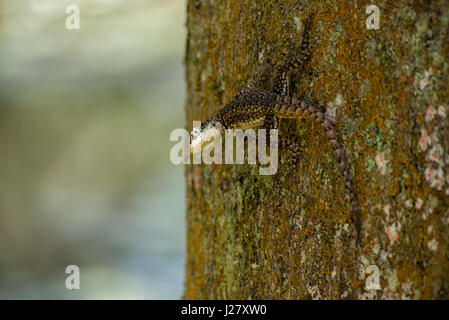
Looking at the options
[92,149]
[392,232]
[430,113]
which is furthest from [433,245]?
[92,149]

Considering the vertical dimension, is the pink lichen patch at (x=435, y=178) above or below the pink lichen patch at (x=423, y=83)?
below

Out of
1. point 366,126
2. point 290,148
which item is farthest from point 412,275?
point 290,148

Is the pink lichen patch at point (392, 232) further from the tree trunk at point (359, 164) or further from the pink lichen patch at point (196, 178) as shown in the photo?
the pink lichen patch at point (196, 178)

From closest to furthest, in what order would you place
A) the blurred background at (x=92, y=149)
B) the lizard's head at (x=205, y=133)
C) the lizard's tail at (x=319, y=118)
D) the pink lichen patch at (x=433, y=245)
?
the pink lichen patch at (x=433, y=245), the lizard's tail at (x=319, y=118), the lizard's head at (x=205, y=133), the blurred background at (x=92, y=149)

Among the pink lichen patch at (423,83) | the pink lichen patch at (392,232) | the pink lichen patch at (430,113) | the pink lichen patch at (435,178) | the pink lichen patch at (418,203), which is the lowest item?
the pink lichen patch at (392,232)

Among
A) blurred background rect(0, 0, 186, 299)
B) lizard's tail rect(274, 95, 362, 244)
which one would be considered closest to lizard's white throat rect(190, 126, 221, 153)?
lizard's tail rect(274, 95, 362, 244)

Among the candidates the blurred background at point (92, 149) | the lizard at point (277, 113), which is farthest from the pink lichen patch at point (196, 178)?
the blurred background at point (92, 149)

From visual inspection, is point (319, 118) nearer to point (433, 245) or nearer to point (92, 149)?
point (433, 245)

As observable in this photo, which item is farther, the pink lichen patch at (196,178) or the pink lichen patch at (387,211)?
the pink lichen patch at (196,178)
